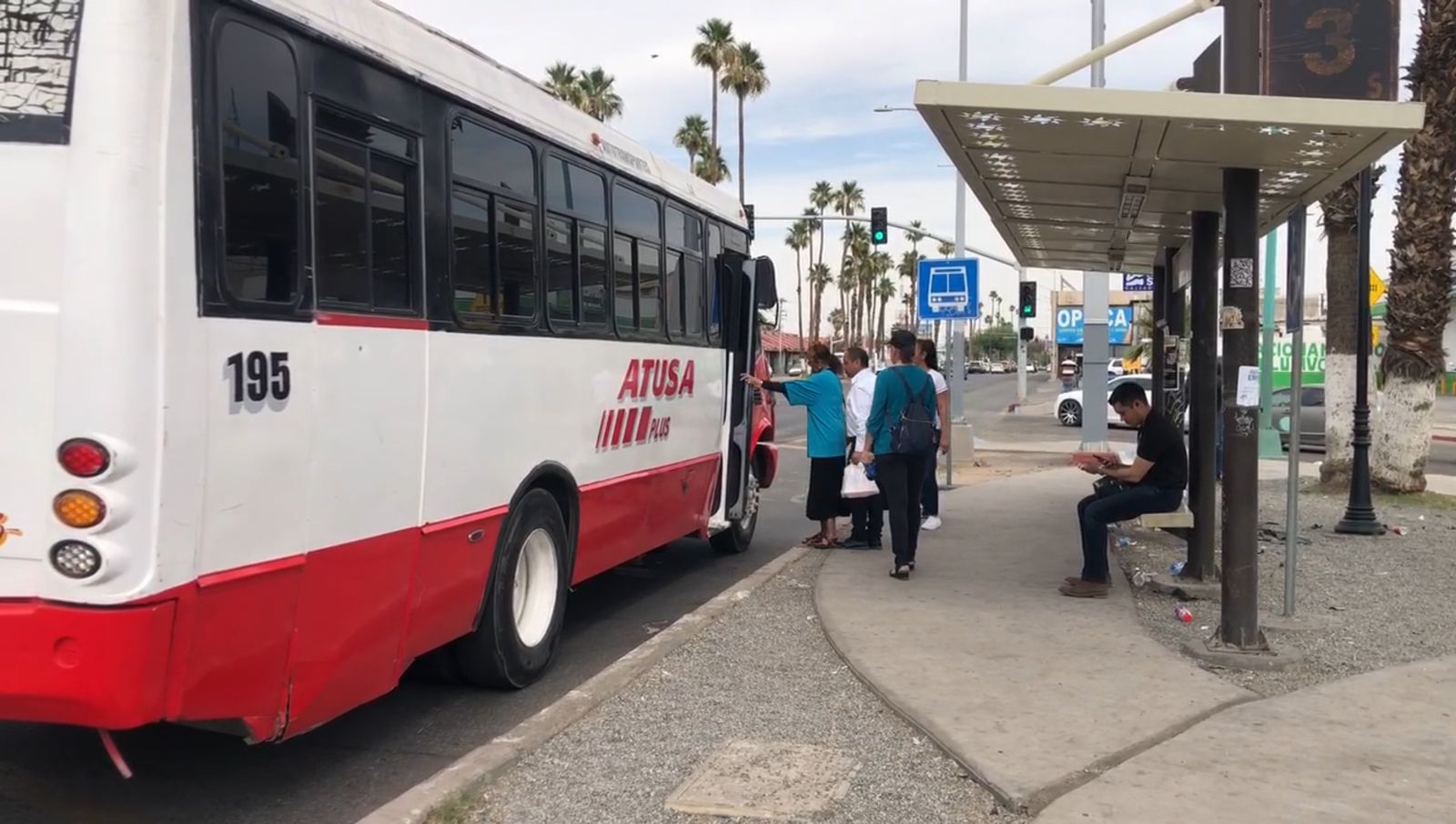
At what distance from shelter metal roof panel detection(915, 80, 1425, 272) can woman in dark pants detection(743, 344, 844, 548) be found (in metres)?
2.03

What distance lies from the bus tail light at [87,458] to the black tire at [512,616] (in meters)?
2.49

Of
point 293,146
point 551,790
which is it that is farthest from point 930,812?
point 293,146

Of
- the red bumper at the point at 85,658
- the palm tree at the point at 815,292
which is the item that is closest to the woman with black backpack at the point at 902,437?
the red bumper at the point at 85,658

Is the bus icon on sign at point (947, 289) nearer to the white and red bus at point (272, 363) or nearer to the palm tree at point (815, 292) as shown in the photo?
the white and red bus at point (272, 363)

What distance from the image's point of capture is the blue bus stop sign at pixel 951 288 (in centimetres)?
1627

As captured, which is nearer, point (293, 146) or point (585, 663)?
point (293, 146)

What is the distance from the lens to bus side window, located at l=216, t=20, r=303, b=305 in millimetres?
3977

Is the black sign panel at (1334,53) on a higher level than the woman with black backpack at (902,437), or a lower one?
higher

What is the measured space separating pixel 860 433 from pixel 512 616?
5671 millimetres

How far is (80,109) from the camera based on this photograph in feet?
11.9

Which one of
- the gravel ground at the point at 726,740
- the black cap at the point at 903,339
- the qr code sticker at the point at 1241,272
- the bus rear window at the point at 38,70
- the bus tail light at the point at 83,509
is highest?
the bus rear window at the point at 38,70

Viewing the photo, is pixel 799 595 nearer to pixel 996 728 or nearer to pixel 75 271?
pixel 996 728

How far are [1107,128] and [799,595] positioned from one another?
3.73m

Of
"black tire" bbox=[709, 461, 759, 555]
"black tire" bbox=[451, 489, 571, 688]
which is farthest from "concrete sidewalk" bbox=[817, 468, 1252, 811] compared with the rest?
"black tire" bbox=[451, 489, 571, 688]
